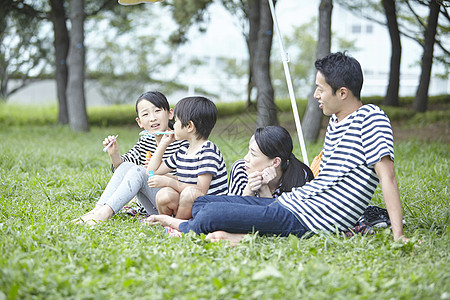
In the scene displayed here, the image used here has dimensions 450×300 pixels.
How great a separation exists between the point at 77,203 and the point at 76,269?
1518mm

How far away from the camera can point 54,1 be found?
31.9 feet

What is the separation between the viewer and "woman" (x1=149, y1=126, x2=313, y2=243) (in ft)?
8.21

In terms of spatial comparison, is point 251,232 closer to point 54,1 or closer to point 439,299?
point 439,299

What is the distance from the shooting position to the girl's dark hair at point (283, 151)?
2727mm

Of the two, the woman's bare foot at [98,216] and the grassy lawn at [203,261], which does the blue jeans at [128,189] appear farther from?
the grassy lawn at [203,261]

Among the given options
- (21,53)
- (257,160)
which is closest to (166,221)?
(257,160)

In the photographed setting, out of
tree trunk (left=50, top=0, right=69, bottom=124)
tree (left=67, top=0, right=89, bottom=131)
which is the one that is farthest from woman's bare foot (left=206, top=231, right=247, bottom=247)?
tree trunk (left=50, top=0, right=69, bottom=124)

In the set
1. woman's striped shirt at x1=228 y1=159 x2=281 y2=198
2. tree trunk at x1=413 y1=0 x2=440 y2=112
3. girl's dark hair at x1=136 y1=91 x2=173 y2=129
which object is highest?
tree trunk at x1=413 y1=0 x2=440 y2=112

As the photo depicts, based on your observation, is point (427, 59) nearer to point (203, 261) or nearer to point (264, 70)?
point (264, 70)

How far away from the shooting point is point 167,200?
9.30ft

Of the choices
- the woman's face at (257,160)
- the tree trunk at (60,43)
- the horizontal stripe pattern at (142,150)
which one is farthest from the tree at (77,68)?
the woman's face at (257,160)

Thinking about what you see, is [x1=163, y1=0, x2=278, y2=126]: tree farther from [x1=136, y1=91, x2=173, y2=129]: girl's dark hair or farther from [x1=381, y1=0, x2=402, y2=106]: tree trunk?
[x1=136, y1=91, x2=173, y2=129]: girl's dark hair

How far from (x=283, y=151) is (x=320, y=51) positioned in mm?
4196

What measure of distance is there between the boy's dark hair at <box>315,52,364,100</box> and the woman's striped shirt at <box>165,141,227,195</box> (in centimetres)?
77
